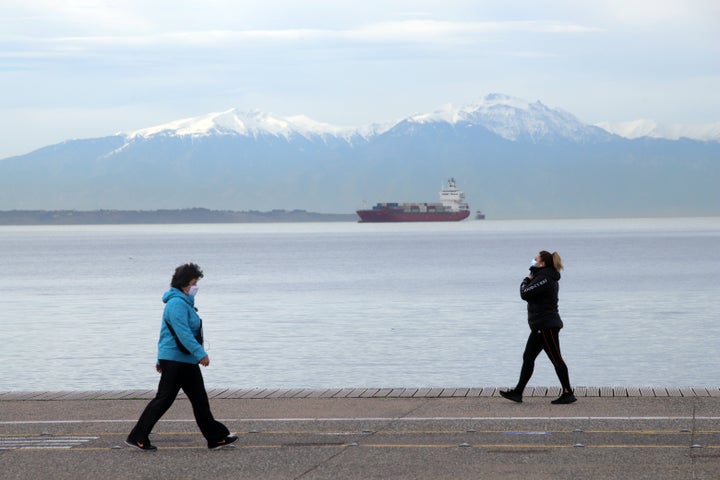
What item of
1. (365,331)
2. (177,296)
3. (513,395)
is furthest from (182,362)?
(365,331)

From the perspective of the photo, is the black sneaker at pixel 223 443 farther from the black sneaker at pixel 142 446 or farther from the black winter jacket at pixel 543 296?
the black winter jacket at pixel 543 296

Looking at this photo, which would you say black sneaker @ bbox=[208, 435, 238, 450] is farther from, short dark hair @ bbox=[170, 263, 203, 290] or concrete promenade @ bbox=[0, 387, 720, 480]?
short dark hair @ bbox=[170, 263, 203, 290]

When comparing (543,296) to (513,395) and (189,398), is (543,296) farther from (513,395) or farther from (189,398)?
(189,398)

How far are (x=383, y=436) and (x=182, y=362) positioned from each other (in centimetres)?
190

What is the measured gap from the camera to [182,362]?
10109mm

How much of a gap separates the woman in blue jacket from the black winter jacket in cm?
395

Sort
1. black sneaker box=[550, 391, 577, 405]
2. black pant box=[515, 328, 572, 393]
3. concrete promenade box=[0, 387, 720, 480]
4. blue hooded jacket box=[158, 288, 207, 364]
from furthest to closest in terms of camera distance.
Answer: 1. black pant box=[515, 328, 572, 393]
2. black sneaker box=[550, 391, 577, 405]
3. blue hooded jacket box=[158, 288, 207, 364]
4. concrete promenade box=[0, 387, 720, 480]

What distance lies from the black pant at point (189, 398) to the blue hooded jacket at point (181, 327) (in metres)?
0.08

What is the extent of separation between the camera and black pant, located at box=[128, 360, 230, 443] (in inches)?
392

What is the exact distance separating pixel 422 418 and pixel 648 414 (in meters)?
2.17

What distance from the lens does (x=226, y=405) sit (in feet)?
41.0

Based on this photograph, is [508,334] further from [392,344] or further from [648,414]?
[648,414]

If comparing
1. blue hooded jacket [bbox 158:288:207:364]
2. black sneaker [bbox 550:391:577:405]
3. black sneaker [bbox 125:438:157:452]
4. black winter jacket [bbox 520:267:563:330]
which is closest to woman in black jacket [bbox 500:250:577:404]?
black winter jacket [bbox 520:267:563:330]

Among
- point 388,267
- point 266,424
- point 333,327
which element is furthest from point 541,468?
point 388,267
